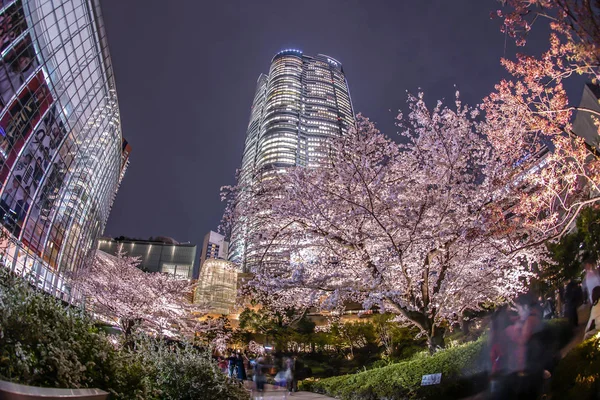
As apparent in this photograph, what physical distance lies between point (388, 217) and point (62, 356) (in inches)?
322

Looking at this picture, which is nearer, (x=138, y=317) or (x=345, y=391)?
(x=345, y=391)

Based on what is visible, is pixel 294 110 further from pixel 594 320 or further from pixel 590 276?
pixel 594 320

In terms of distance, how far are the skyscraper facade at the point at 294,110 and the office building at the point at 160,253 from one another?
18.6 meters

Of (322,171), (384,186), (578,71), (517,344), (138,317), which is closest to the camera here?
(578,71)

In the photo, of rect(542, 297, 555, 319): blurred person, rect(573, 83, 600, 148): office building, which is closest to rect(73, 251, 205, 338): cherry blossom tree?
rect(542, 297, 555, 319): blurred person

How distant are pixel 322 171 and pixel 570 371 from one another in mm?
7632

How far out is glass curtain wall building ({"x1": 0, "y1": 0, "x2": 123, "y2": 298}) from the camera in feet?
73.5

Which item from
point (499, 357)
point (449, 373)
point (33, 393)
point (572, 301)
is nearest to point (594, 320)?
point (572, 301)

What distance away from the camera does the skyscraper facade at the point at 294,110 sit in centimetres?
12006

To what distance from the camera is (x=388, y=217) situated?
33.0ft

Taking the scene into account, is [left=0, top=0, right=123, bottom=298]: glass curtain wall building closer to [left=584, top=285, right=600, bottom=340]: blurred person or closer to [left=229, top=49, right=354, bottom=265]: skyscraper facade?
[left=584, top=285, right=600, bottom=340]: blurred person

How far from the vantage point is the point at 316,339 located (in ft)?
116

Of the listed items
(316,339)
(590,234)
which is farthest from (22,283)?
(316,339)

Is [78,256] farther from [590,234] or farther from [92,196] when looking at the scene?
[590,234]
